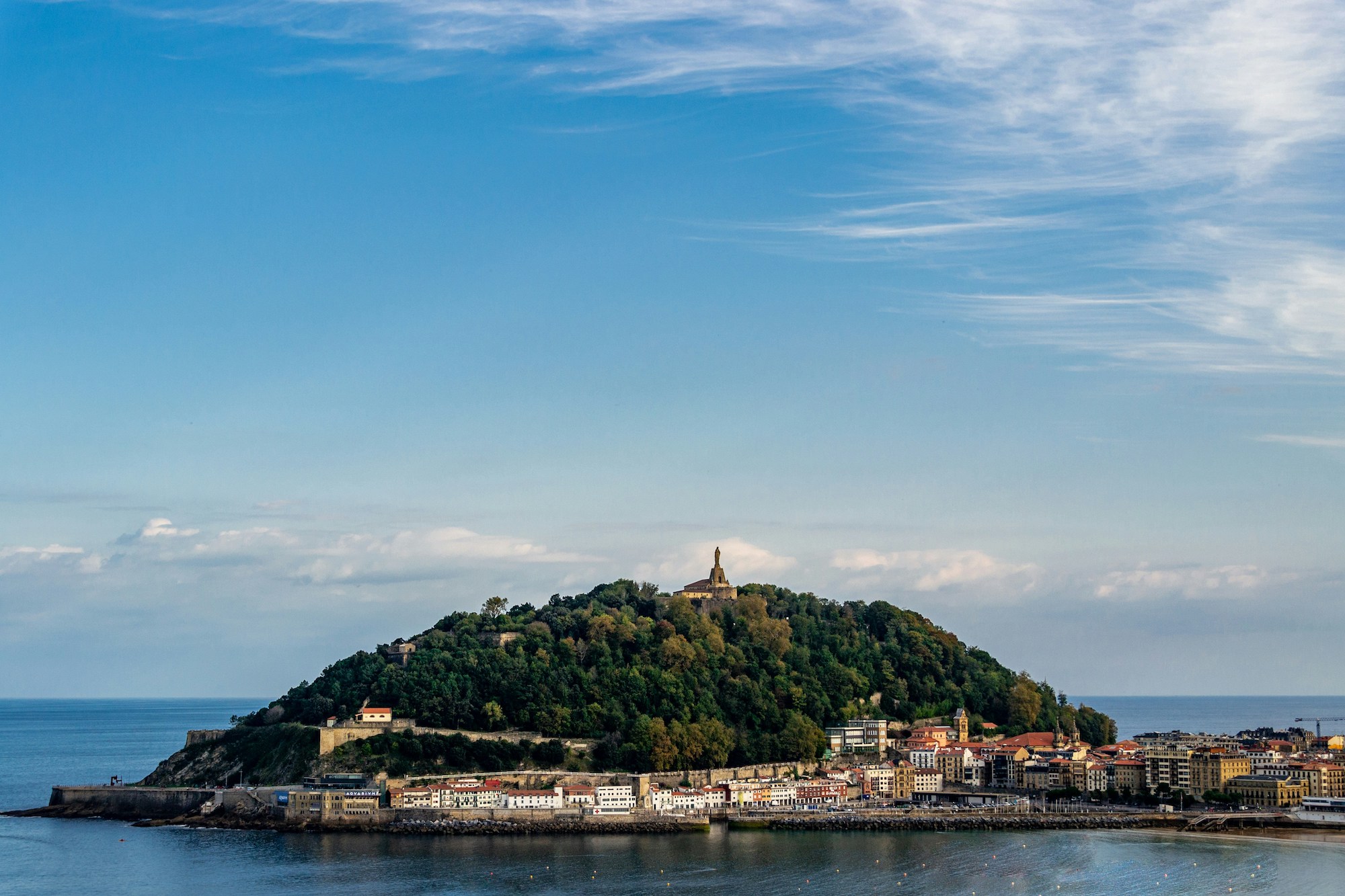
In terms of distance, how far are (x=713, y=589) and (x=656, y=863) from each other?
41.9 metres

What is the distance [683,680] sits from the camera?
260 ft

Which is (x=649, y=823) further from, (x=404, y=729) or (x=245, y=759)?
(x=245, y=759)

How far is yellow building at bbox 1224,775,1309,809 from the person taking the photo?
6925 centimetres

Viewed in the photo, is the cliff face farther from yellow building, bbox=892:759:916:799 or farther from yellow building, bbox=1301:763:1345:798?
yellow building, bbox=1301:763:1345:798

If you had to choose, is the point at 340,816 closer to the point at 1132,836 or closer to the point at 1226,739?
the point at 1132,836

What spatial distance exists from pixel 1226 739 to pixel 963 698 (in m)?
16.9

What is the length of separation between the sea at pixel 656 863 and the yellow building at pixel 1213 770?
9919 millimetres

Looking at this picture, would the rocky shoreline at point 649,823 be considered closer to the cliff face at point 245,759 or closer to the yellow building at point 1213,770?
the cliff face at point 245,759

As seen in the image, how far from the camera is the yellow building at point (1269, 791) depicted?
227 ft

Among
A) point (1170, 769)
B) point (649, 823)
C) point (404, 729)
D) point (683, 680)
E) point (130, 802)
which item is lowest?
point (649, 823)

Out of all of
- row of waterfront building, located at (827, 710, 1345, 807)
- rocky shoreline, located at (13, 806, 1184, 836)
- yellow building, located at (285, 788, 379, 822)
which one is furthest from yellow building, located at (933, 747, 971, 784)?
yellow building, located at (285, 788, 379, 822)

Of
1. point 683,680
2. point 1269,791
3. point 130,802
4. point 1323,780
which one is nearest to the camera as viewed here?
point 130,802

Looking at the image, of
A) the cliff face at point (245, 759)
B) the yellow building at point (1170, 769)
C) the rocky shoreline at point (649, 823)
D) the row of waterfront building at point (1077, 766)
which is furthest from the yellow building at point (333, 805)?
A: the yellow building at point (1170, 769)

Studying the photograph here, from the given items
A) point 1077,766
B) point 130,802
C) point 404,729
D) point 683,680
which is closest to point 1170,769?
point 1077,766
